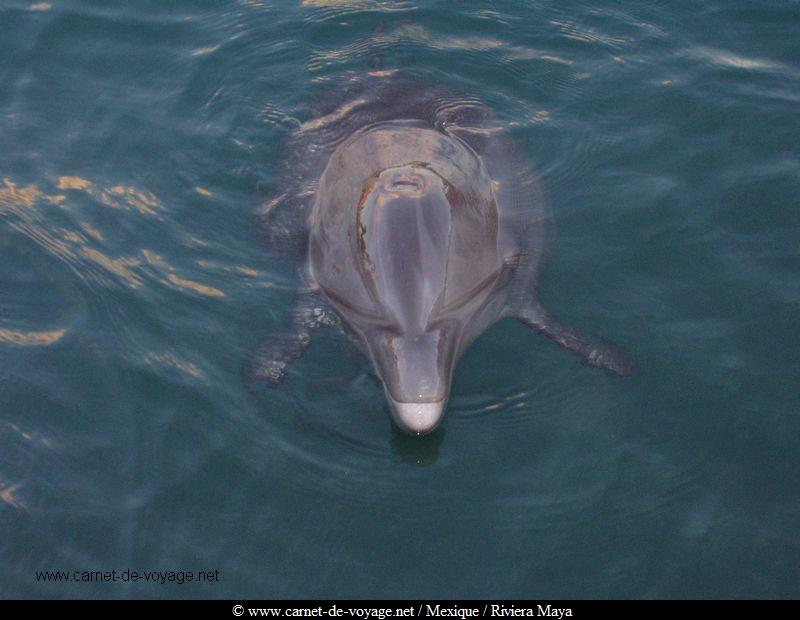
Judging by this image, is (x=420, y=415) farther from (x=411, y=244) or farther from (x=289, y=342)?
(x=289, y=342)

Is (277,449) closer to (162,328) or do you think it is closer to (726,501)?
(162,328)

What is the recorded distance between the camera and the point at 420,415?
6.96m

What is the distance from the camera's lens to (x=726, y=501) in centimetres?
687

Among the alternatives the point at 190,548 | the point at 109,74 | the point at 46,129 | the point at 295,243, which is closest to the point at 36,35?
the point at 109,74

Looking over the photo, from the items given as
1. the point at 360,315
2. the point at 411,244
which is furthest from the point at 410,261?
the point at 360,315

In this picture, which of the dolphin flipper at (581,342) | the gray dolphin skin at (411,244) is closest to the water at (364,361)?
the dolphin flipper at (581,342)

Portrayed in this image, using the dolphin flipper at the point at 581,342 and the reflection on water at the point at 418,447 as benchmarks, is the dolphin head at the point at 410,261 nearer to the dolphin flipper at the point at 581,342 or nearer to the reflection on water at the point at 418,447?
the reflection on water at the point at 418,447

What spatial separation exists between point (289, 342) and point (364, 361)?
0.77m

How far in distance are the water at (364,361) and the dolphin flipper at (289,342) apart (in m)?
0.15

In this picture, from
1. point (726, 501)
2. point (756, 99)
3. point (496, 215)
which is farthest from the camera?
point (756, 99)
